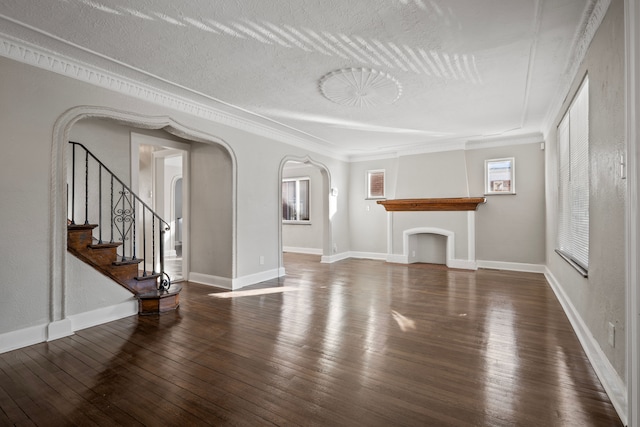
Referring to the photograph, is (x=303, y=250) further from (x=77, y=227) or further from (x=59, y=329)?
(x=59, y=329)

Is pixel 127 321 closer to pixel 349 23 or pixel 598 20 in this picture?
pixel 349 23

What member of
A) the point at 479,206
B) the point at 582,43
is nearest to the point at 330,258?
the point at 479,206

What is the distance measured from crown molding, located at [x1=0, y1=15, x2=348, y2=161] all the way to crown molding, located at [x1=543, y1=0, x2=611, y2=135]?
12.9 ft

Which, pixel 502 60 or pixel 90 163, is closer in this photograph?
pixel 502 60

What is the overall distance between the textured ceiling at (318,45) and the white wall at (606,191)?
437mm

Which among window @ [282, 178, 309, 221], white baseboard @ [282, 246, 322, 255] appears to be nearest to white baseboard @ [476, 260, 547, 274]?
white baseboard @ [282, 246, 322, 255]

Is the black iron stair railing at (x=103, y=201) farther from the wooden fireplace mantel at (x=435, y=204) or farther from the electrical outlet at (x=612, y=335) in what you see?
the wooden fireplace mantel at (x=435, y=204)

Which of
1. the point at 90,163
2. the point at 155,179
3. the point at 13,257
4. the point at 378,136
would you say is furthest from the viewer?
the point at 155,179

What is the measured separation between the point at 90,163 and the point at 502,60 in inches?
191

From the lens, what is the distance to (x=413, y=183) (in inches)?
288

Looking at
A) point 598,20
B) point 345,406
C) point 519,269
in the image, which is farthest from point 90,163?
point 519,269

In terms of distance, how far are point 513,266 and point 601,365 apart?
14.9 feet

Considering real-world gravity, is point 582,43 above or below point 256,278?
above

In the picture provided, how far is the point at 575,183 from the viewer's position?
11.3 ft
